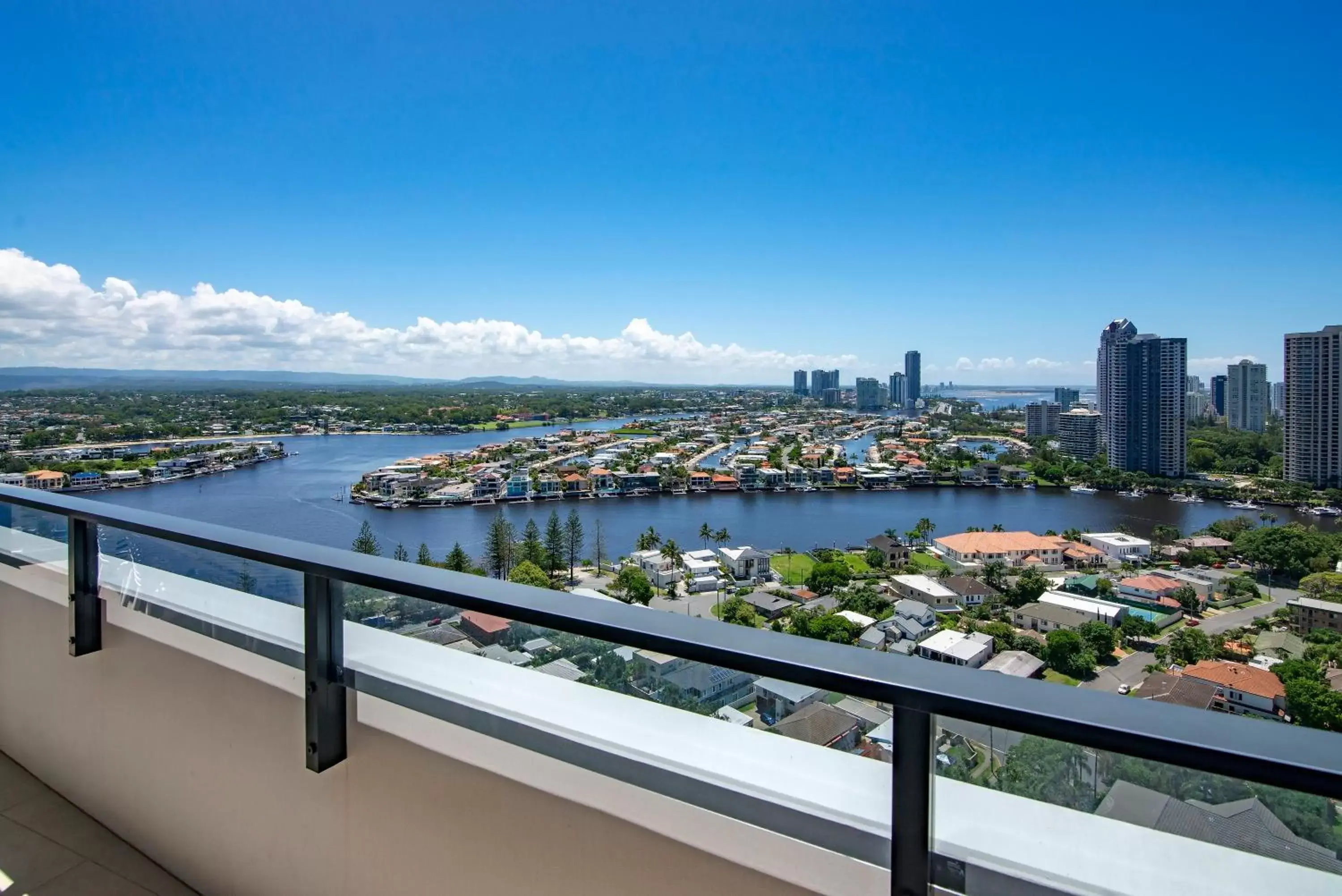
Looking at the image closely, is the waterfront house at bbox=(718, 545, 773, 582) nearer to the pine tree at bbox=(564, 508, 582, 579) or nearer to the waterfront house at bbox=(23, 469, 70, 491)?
the pine tree at bbox=(564, 508, 582, 579)

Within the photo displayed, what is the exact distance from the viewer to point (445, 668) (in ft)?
3.15

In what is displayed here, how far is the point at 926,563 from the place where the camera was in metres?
9.16

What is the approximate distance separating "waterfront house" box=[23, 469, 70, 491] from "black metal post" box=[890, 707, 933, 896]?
8.39m

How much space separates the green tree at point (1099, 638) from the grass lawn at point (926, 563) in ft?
10.0

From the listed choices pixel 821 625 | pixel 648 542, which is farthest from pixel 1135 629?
pixel 648 542

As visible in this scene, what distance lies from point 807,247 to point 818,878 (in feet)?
90.2

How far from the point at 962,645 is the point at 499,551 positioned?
6.33 m

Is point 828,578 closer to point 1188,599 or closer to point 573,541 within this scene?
point 1188,599

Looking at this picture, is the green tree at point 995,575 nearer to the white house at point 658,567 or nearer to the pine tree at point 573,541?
the white house at point 658,567

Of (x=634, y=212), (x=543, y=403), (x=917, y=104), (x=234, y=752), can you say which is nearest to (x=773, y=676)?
(x=234, y=752)

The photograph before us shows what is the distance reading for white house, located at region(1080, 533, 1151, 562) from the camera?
327 inches

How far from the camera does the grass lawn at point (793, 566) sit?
8.48m

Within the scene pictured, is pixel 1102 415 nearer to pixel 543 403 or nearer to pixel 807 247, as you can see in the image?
pixel 807 247

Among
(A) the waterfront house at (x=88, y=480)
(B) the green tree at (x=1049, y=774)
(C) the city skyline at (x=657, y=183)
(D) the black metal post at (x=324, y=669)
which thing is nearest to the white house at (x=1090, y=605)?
(B) the green tree at (x=1049, y=774)
